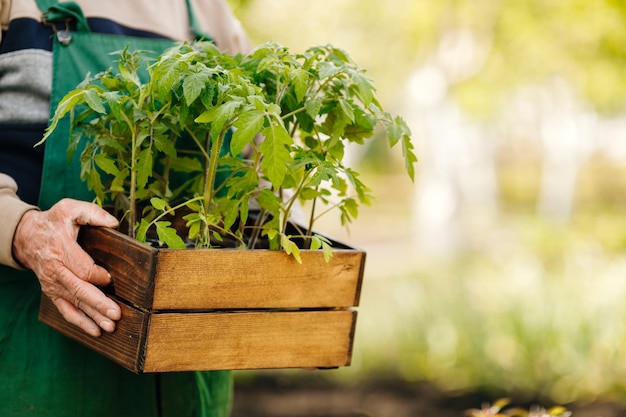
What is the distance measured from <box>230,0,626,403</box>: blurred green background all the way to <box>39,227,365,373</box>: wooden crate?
13.1 inches

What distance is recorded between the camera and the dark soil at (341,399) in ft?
13.5

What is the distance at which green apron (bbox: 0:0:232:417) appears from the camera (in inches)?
69.9

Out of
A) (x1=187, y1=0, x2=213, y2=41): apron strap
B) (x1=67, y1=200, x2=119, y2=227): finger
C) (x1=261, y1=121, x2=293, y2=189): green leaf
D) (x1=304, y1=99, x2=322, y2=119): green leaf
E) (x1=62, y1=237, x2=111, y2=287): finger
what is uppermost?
(x1=187, y1=0, x2=213, y2=41): apron strap

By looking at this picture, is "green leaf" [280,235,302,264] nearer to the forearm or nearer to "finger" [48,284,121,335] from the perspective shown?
"finger" [48,284,121,335]

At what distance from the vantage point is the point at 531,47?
873 centimetres

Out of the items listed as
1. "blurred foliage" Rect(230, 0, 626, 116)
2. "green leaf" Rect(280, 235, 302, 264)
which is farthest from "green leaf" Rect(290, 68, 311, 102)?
"blurred foliage" Rect(230, 0, 626, 116)

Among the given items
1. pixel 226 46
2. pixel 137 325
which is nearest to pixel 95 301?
pixel 137 325

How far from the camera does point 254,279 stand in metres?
1.51

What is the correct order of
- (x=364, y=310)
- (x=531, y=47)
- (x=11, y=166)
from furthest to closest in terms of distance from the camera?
(x=531, y=47), (x=364, y=310), (x=11, y=166)

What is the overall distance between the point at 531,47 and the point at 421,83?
5.61 ft

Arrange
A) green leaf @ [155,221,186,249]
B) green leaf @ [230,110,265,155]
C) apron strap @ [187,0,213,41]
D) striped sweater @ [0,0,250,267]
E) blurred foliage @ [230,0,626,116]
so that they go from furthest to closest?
blurred foliage @ [230,0,626,116]
apron strap @ [187,0,213,41]
striped sweater @ [0,0,250,267]
green leaf @ [155,221,186,249]
green leaf @ [230,110,265,155]

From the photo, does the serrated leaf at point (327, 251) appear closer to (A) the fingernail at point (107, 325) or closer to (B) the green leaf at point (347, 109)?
(B) the green leaf at point (347, 109)

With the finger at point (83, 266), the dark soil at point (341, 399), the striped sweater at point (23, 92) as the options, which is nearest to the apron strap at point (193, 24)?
the striped sweater at point (23, 92)

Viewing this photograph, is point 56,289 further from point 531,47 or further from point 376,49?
point 376,49
